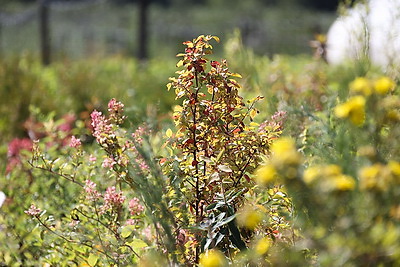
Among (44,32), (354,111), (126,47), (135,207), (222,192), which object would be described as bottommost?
(354,111)

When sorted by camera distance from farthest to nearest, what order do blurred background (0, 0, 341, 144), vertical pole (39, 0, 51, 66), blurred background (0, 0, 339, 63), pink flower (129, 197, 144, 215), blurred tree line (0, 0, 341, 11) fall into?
blurred tree line (0, 0, 341, 11), blurred background (0, 0, 339, 63), vertical pole (39, 0, 51, 66), blurred background (0, 0, 341, 144), pink flower (129, 197, 144, 215)

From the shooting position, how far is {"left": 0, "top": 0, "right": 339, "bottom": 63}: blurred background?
25750mm

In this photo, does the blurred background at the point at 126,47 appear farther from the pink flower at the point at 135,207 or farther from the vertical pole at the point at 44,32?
the pink flower at the point at 135,207

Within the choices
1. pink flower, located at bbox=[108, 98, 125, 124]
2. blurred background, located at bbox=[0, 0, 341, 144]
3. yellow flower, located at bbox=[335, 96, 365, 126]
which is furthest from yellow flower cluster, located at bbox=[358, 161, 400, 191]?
pink flower, located at bbox=[108, 98, 125, 124]

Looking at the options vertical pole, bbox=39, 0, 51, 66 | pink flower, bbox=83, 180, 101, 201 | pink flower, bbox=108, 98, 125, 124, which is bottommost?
pink flower, bbox=83, 180, 101, 201

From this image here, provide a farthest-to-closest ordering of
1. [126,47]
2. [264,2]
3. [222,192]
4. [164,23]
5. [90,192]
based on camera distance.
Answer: [264,2], [164,23], [126,47], [90,192], [222,192]

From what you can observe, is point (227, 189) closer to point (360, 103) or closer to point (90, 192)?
point (90, 192)

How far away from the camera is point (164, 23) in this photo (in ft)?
108

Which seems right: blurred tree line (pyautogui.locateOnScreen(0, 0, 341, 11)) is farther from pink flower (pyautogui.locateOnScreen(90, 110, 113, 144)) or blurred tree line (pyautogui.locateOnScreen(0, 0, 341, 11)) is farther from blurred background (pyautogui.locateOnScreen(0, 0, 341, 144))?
pink flower (pyautogui.locateOnScreen(90, 110, 113, 144))

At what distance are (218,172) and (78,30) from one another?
29860mm

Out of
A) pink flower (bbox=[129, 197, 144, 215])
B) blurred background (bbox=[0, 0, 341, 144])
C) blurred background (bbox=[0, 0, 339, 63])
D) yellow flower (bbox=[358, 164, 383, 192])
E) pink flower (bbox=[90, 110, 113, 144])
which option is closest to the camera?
yellow flower (bbox=[358, 164, 383, 192])

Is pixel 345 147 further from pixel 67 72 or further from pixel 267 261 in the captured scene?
pixel 67 72

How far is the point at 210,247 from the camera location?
5.24ft

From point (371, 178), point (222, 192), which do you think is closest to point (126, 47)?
point (222, 192)
